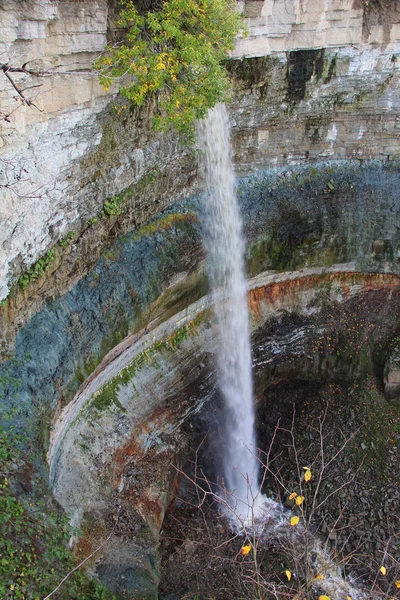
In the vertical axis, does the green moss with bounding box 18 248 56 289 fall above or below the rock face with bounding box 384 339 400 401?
above

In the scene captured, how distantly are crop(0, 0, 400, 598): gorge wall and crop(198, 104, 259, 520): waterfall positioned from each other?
380mm

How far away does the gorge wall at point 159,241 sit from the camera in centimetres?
793

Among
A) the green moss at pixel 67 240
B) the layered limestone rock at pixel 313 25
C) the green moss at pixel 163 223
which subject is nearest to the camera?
the green moss at pixel 67 240

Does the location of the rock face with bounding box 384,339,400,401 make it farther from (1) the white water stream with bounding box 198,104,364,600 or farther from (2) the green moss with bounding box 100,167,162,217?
(2) the green moss with bounding box 100,167,162,217

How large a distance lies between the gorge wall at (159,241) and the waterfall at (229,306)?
0.38 m

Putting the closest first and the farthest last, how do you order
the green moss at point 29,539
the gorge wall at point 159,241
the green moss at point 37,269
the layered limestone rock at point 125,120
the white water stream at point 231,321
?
the green moss at point 29,539, the layered limestone rock at point 125,120, the gorge wall at point 159,241, the green moss at point 37,269, the white water stream at point 231,321

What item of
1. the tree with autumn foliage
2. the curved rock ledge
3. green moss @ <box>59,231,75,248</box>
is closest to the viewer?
the tree with autumn foliage

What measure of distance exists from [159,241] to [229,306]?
3.05 m

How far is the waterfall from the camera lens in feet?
39.5

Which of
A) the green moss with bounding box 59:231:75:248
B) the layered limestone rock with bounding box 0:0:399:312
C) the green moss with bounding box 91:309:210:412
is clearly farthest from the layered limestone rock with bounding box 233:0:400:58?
the green moss with bounding box 91:309:210:412

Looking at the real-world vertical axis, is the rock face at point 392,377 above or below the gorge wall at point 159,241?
below

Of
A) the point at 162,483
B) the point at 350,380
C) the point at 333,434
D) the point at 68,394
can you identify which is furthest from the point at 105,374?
the point at 350,380

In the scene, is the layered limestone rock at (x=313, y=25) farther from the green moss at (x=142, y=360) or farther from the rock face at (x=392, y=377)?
the rock face at (x=392, y=377)

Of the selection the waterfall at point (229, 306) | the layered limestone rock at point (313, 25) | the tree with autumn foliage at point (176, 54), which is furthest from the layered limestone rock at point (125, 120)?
the waterfall at point (229, 306)
